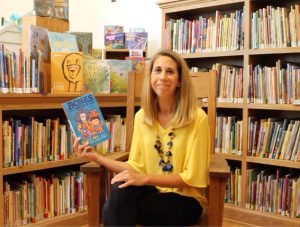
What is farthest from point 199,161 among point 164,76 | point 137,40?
point 137,40

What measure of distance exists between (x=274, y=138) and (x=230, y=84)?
52 centimetres

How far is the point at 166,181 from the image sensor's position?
141 cm

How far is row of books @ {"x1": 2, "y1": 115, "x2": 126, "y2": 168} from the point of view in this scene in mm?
2025

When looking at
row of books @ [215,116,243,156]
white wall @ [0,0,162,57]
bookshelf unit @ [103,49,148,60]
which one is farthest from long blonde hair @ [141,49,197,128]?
white wall @ [0,0,162,57]

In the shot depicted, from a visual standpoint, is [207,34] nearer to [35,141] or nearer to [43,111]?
[43,111]

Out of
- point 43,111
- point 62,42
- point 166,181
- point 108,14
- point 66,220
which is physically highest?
point 108,14

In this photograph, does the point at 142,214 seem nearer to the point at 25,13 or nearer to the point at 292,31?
the point at 292,31

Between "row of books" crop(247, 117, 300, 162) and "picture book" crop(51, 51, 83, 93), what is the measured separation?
50.5 inches

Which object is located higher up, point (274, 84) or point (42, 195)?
point (274, 84)

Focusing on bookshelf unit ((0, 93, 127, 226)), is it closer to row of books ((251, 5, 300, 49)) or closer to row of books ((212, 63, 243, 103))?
row of books ((212, 63, 243, 103))

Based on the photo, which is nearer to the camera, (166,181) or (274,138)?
(166,181)

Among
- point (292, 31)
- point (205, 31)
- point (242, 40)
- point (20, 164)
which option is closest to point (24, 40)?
point (20, 164)

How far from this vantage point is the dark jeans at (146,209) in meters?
1.23

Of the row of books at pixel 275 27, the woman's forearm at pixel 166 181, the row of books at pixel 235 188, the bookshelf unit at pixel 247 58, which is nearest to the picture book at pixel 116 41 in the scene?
the bookshelf unit at pixel 247 58
